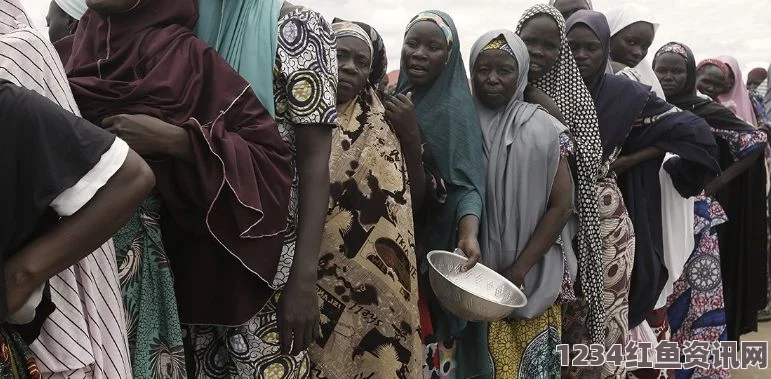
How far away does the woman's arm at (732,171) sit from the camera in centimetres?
504

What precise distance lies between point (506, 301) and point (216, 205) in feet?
4.63

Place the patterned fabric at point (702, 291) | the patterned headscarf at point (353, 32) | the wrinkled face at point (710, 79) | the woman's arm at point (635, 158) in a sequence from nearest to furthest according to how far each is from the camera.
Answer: the patterned headscarf at point (353, 32), the woman's arm at point (635, 158), the patterned fabric at point (702, 291), the wrinkled face at point (710, 79)

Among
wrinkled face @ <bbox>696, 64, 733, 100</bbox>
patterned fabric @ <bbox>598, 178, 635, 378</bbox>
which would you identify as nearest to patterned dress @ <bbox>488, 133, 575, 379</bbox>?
patterned fabric @ <bbox>598, 178, 635, 378</bbox>

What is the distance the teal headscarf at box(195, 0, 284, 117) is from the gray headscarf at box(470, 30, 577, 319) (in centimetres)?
141

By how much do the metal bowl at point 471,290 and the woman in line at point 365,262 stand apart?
0.69 ft

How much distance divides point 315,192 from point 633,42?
3253 millimetres

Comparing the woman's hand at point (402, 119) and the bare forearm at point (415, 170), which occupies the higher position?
the woman's hand at point (402, 119)

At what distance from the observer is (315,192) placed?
6.91ft

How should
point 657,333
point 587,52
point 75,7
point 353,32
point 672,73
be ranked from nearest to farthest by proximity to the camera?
point 75,7
point 353,32
point 587,52
point 657,333
point 672,73

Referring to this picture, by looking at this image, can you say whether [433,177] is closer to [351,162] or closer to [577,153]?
[351,162]

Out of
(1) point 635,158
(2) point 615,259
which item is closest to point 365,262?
(2) point 615,259

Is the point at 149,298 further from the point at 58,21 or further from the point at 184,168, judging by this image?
the point at 58,21

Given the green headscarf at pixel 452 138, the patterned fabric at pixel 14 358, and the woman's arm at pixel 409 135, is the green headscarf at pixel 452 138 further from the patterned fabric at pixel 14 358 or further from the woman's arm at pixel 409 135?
the patterned fabric at pixel 14 358

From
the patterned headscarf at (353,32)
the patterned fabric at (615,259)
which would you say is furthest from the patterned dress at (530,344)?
the patterned headscarf at (353,32)
